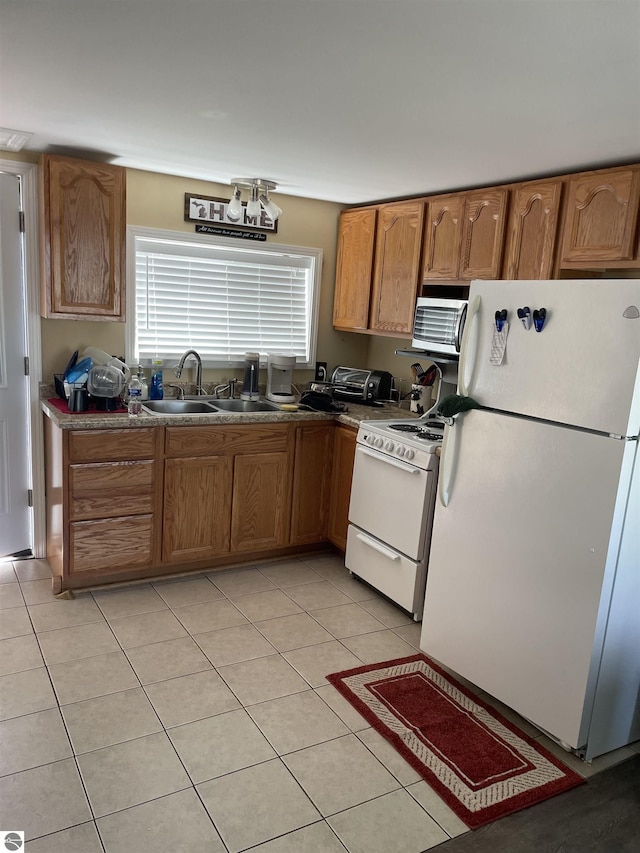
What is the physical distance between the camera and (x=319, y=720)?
2.54m

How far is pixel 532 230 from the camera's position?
10.1 ft

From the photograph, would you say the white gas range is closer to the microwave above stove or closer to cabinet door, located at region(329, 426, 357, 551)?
cabinet door, located at region(329, 426, 357, 551)

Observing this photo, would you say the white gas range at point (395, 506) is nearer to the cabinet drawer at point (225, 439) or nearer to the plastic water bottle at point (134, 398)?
the cabinet drawer at point (225, 439)

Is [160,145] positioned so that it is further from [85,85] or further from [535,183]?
[535,183]

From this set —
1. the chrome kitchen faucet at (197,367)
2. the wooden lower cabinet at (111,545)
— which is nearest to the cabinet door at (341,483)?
the chrome kitchen faucet at (197,367)

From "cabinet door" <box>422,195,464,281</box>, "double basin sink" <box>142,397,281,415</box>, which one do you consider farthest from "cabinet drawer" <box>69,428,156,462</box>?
"cabinet door" <box>422,195,464,281</box>

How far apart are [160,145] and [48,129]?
0.49 m

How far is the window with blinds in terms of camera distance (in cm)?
396

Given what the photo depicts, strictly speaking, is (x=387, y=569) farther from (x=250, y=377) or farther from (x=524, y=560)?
(x=250, y=377)

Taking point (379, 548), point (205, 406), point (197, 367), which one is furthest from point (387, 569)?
point (197, 367)

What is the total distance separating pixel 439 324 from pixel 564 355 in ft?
4.10

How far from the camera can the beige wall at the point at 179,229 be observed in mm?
3719

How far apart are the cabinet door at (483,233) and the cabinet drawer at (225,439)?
1404mm

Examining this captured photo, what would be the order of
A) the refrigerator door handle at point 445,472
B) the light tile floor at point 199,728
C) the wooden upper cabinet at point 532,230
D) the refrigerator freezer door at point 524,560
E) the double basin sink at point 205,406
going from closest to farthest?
the light tile floor at point 199,728, the refrigerator freezer door at point 524,560, the refrigerator door handle at point 445,472, the wooden upper cabinet at point 532,230, the double basin sink at point 205,406
